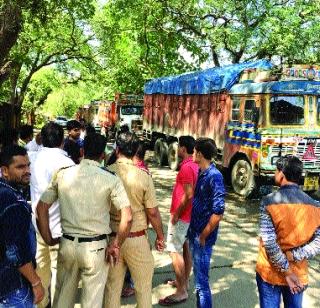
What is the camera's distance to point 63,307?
3494mm

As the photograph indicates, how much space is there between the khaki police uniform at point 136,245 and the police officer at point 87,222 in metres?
0.23

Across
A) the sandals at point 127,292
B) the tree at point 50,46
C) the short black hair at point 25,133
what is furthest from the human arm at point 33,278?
the tree at point 50,46

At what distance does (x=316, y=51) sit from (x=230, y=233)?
12.3 meters

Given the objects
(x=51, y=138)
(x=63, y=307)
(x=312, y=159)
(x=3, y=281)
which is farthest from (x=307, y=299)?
(x=312, y=159)

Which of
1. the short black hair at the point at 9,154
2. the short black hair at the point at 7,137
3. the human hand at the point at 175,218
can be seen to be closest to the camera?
the short black hair at the point at 9,154

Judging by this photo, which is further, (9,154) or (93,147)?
(93,147)

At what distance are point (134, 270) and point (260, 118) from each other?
681cm

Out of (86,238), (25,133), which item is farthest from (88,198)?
(25,133)

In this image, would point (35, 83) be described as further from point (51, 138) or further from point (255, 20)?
point (51, 138)

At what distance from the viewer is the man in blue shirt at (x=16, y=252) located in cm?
260

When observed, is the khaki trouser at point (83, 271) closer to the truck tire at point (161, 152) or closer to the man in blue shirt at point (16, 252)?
the man in blue shirt at point (16, 252)

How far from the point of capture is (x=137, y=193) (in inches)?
147

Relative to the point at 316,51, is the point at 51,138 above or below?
below

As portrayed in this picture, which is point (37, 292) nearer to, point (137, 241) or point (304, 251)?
point (137, 241)
